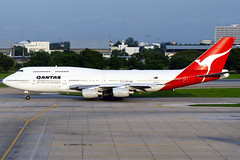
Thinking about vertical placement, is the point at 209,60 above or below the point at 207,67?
above

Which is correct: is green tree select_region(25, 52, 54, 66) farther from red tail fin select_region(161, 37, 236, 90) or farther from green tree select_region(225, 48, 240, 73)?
red tail fin select_region(161, 37, 236, 90)

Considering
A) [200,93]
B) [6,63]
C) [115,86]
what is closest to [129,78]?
[115,86]

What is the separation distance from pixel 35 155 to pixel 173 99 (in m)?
26.7

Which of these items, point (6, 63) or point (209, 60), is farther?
point (6, 63)

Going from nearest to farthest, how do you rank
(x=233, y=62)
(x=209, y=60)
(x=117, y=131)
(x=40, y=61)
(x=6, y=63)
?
(x=117, y=131) < (x=209, y=60) < (x=233, y=62) < (x=6, y=63) < (x=40, y=61)

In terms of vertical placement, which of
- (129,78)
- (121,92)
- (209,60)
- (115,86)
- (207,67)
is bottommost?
(121,92)

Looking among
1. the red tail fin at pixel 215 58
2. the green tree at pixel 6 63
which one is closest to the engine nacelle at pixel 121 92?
the red tail fin at pixel 215 58

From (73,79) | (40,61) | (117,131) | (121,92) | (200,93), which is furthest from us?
(40,61)

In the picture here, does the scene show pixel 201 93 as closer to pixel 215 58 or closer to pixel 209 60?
pixel 209 60

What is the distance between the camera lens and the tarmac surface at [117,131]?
1897 centimetres

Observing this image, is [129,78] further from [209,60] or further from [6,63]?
[6,63]

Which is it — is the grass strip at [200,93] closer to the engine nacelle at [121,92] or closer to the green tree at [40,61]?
the engine nacelle at [121,92]

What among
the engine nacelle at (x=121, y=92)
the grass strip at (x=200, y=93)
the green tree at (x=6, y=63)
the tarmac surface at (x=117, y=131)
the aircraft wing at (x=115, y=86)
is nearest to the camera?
the tarmac surface at (x=117, y=131)

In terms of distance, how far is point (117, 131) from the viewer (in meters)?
24.4
